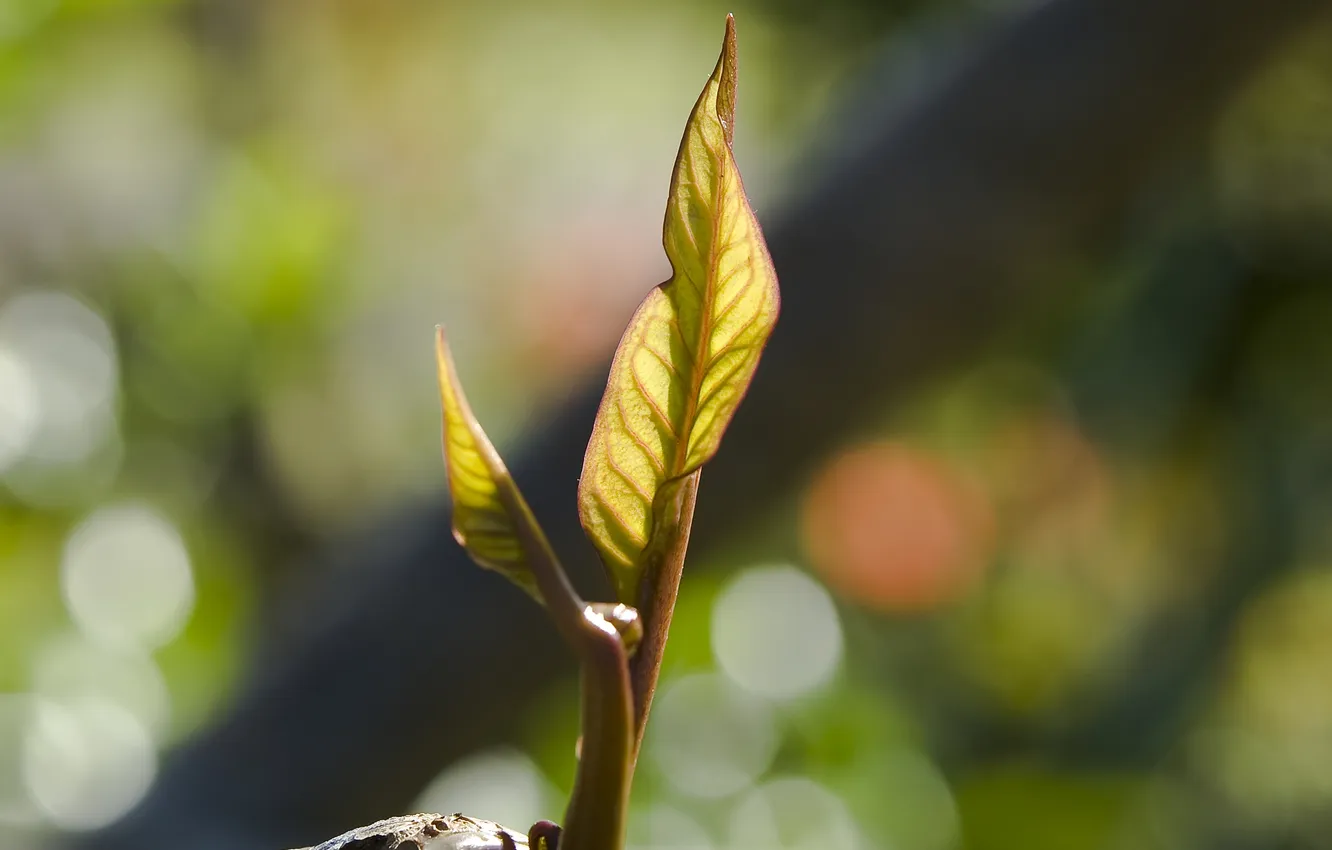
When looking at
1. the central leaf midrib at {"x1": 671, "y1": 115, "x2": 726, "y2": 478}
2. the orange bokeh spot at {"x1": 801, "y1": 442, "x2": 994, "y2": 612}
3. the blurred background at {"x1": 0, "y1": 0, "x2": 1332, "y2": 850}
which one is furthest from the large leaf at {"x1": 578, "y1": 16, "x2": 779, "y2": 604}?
the orange bokeh spot at {"x1": 801, "y1": 442, "x2": 994, "y2": 612}

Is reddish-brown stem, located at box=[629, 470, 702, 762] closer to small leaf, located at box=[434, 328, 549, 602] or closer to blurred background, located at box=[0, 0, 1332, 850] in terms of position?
small leaf, located at box=[434, 328, 549, 602]

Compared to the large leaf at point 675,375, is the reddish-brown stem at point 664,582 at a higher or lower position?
lower

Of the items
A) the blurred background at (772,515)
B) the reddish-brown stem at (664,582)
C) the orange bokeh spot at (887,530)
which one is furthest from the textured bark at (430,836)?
the orange bokeh spot at (887,530)

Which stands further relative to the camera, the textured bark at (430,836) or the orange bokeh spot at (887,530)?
the orange bokeh spot at (887,530)

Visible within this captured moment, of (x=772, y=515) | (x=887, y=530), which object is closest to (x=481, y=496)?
(x=772, y=515)

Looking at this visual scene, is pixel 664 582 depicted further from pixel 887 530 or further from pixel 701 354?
pixel 887 530

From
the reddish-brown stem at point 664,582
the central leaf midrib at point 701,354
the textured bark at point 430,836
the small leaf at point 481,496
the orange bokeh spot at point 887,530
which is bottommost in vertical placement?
the orange bokeh spot at point 887,530

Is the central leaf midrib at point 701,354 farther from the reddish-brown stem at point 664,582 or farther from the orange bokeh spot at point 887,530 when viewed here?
the orange bokeh spot at point 887,530
